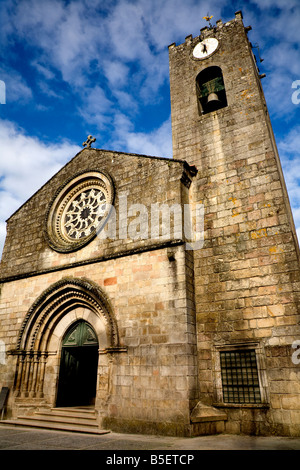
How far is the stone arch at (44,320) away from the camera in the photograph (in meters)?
8.34

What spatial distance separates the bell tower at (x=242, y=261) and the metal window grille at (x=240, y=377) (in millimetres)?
19

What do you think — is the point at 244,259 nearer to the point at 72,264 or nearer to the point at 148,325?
the point at 148,325

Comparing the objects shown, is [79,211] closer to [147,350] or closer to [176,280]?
[176,280]

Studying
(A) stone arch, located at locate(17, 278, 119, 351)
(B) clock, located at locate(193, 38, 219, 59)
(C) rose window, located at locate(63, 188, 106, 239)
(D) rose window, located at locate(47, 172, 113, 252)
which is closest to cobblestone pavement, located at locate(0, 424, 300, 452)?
(A) stone arch, located at locate(17, 278, 119, 351)

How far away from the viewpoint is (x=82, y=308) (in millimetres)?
8695

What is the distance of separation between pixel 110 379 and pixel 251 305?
11.6ft

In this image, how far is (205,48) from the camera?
10844 mm

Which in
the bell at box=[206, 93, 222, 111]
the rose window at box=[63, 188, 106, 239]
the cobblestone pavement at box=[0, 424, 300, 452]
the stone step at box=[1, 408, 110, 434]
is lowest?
the cobblestone pavement at box=[0, 424, 300, 452]

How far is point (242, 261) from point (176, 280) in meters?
1.57

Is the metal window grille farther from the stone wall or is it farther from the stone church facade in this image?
the stone wall

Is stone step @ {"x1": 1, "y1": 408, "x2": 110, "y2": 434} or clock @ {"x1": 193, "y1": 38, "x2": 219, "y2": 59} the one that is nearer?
stone step @ {"x1": 1, "y1": 408, "x2": 110, "y2": 434}

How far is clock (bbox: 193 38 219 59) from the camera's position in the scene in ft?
34.8

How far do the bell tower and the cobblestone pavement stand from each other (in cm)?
73

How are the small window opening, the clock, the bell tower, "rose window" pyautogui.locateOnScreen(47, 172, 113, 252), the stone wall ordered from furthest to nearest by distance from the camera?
the clock, the small window opening, "rose window" pyautogui.locateOnScreen(47, 172, 113, 252), the stone wall, the bell tower
